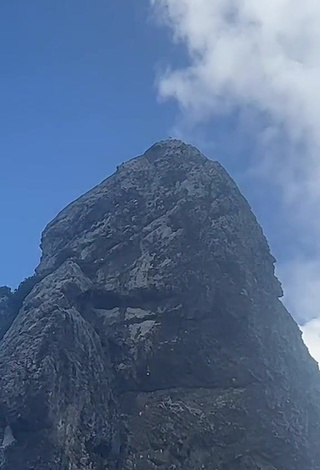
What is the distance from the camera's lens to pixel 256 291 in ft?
267

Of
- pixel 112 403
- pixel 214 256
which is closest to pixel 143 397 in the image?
pixel 112 403

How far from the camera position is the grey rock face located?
63094 millimetres

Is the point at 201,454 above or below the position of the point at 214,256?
below

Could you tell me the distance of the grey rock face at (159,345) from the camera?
63.1m

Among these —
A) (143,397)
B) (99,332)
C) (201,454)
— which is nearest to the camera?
(201,454)

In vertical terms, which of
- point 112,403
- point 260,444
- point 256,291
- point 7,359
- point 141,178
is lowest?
point 260,444

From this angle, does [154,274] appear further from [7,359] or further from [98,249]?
[7,359]

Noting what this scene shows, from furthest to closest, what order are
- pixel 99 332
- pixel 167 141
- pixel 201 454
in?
pixel 167 141 < pixel 99 332 < pixel 201 454

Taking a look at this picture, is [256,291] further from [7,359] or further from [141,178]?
[7,359]

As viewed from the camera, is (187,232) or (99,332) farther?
(187,232)

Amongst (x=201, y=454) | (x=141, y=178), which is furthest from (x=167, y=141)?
(x=201, y=454)

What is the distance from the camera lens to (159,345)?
71375 mm

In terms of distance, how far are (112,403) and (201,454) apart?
34.5 feet

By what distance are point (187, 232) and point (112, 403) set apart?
2415cm
